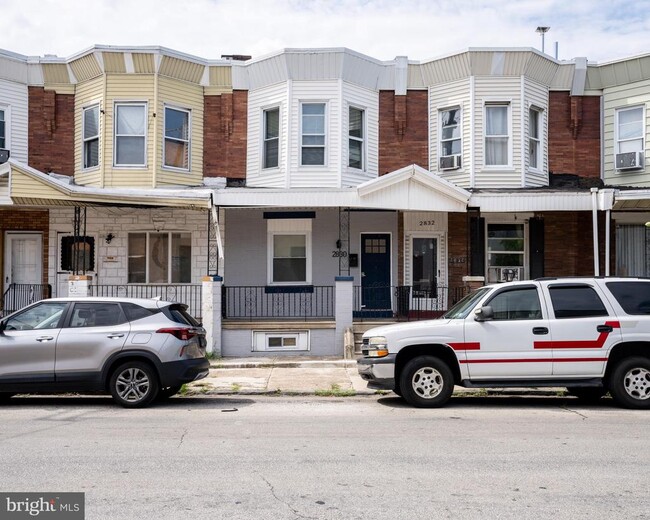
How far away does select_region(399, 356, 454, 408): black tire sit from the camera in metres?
9.98

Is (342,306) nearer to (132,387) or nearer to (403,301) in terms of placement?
(403,301)

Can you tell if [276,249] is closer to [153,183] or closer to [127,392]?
[153,183]

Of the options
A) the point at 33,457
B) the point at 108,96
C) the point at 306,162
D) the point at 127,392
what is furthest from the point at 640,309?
the point at 108,96

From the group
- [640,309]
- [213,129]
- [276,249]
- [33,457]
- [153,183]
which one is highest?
[213,129]

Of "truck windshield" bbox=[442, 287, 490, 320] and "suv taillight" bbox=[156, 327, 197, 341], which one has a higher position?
"truck windshield" bbox=[442, 287, 490, 320]

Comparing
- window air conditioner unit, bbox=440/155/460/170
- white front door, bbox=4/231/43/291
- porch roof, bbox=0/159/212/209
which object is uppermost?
window air conditioner unit, bbox=440/155/460/170

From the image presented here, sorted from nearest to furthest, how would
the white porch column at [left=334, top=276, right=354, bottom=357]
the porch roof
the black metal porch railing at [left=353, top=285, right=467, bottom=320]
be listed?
the porch roof
the white porch column at [left=334, top=276, right=354, bottom=357]
the black metal porch railing at [left=353, top=285, right=467, bottom=320]

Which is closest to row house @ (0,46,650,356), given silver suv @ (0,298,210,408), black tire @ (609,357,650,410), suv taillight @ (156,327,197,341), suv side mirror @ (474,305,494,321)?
suv taillight @ (156,327,197,341)

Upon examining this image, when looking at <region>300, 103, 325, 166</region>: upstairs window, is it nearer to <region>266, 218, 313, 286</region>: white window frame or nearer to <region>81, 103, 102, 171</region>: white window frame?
<region>266, 218, 313, 286</region>: white window frame

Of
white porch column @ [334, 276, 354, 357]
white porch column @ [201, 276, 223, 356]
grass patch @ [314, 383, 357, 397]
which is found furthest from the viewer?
white porch column @ [334, 276, 354, 357]

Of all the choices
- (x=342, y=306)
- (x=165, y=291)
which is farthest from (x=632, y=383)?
(x=165, y=291)

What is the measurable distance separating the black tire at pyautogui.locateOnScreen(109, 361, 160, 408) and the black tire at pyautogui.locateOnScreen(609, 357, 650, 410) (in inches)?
261

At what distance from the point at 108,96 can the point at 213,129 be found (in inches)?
108

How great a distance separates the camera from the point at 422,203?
1576 centimetres
